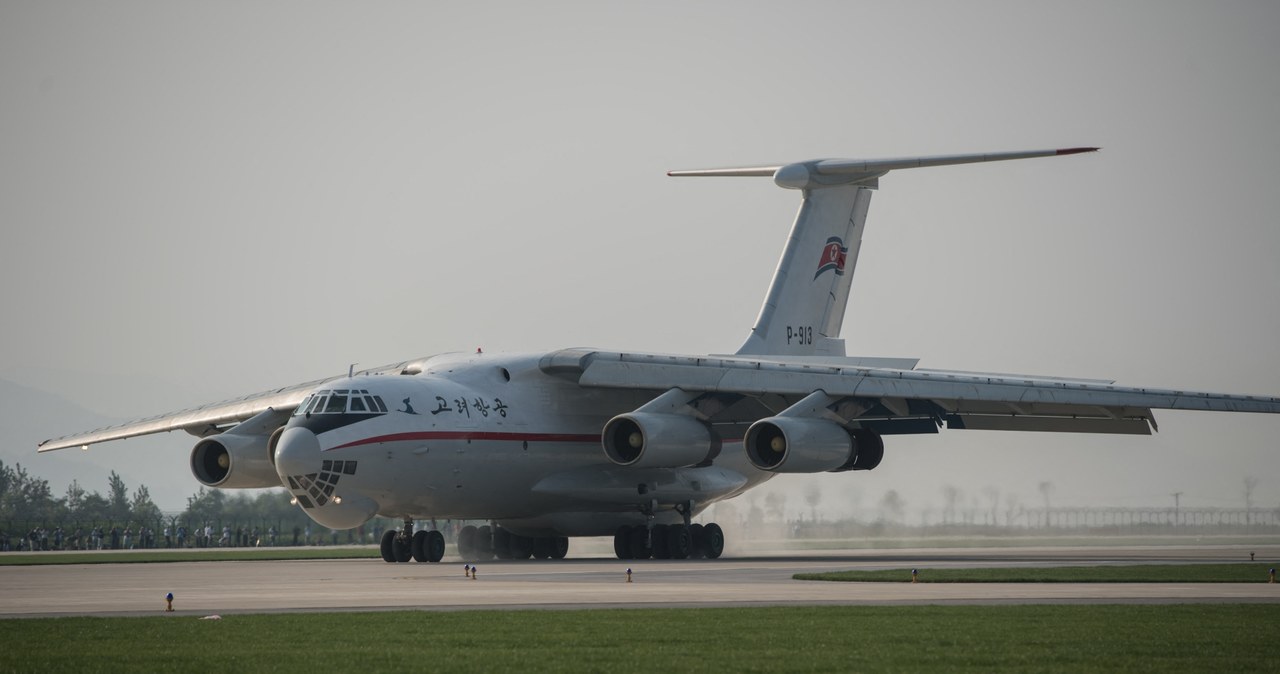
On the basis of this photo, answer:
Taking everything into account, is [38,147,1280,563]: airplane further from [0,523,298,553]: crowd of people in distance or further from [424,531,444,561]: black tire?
[0,523,298,553]: crowd of people in distance

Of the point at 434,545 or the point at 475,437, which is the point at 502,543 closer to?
the point at 434,545

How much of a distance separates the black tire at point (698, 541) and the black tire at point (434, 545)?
14.6 feet

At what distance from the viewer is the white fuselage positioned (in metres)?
23.2

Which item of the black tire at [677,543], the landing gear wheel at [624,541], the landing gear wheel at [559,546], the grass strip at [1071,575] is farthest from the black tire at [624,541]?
the grass strip at [1071,575]

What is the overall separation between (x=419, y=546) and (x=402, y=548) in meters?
0.28

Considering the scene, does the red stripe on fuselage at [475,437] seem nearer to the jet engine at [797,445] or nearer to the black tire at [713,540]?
the black tire at [713,540]

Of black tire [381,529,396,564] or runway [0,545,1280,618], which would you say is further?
black tire [381,529,396,564]

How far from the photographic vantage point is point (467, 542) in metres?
29.5

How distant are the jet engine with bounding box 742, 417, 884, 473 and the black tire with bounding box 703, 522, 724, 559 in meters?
3.47

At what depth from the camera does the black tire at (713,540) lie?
91.5ft

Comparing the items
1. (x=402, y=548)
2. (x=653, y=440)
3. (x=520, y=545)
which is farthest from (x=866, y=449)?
(x=402, y=548)

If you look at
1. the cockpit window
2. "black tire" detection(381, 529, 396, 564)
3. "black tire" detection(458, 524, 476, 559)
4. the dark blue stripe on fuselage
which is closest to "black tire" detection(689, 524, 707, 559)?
"black tire" detection(458, 524, 476, 559)

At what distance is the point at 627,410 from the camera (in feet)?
91.0

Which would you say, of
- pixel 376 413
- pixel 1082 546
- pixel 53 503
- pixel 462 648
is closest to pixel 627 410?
pixel 376 413
